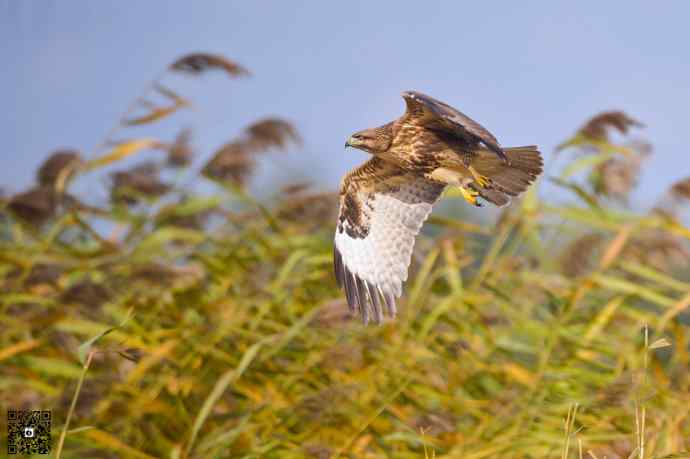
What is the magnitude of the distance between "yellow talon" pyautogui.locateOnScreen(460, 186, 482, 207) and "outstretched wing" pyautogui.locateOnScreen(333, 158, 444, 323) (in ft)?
1.46

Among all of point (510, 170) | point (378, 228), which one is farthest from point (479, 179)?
point (378, 228)

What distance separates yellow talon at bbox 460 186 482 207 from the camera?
334cm

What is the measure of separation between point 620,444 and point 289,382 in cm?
170

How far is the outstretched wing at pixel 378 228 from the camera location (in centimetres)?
384

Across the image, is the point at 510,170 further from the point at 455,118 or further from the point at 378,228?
the point at 455,118

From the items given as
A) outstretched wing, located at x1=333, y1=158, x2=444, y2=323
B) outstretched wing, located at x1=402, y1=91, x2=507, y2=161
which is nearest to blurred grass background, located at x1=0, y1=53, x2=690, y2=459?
outstretched wing, located at x1=333, y1=158, x2=444, y2=323

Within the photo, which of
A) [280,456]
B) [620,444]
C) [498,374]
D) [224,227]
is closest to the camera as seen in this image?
[620,444]

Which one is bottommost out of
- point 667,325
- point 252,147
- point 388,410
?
point 388,410

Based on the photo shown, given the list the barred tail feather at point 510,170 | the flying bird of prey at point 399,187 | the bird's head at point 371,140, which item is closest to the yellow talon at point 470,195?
the flying bird of prey at point 399,187

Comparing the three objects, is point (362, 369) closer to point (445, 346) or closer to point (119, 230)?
point (445, 346)

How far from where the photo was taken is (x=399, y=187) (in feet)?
12.9

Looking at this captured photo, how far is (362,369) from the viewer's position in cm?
484

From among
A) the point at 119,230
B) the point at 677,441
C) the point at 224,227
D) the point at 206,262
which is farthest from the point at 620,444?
the point at 119,230

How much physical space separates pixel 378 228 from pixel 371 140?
0.44m
